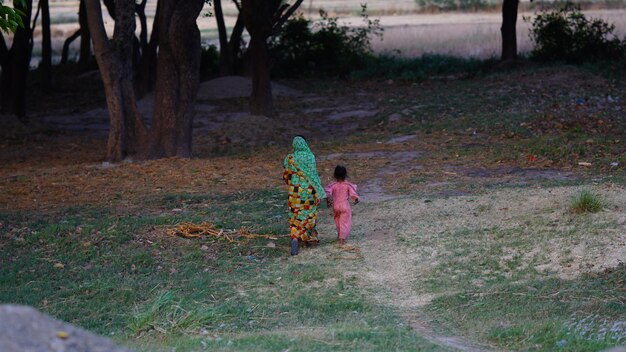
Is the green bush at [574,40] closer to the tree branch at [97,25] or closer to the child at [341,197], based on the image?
the tree branch at [97,25]

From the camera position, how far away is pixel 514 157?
13414 mm

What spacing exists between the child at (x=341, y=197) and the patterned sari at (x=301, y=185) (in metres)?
0.12

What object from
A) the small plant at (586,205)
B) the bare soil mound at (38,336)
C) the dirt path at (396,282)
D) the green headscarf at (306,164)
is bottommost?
the dirt path at (396,282)

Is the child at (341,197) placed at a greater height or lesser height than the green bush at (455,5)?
lesser

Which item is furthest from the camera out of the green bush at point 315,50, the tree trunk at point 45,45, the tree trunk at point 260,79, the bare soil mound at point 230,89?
the green bush at point 315,50

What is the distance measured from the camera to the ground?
671cm

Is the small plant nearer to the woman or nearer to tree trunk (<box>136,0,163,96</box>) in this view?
the woman

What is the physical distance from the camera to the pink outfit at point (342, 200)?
8703 mm

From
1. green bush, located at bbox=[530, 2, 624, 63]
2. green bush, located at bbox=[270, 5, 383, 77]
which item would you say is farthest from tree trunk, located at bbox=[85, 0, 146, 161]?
green bush, located at bbox=[530, 2, 624, 63]

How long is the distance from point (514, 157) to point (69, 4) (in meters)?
61.5

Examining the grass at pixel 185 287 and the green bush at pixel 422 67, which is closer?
the grass at pixel 185 287

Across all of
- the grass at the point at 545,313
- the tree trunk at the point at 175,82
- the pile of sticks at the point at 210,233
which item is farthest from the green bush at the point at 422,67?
the grass at the point at 545,313

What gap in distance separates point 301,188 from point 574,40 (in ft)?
59.9

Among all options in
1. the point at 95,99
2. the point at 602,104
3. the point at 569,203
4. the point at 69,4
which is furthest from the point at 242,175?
→ the point at 69,4
